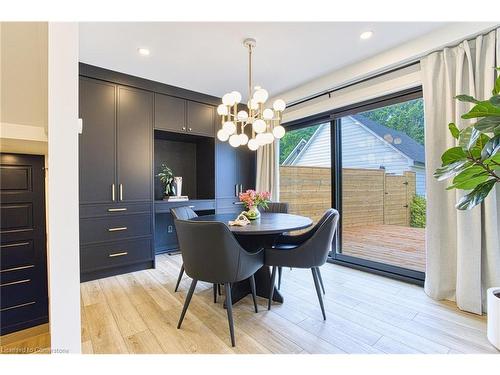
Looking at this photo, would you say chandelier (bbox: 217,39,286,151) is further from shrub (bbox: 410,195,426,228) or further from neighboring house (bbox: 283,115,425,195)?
shrub (bbox: 410,195,426,228)

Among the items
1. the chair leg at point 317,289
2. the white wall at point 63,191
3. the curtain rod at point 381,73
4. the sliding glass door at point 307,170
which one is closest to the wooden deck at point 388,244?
the sliding glass door at point 307,170

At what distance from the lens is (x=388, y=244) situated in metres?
3.01

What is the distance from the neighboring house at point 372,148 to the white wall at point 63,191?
10.1 ft

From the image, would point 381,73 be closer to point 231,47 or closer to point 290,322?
point 231,47

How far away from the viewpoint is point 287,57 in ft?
8.76

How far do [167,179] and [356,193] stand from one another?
9.40 ft

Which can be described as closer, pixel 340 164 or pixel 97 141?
pixel 97 141

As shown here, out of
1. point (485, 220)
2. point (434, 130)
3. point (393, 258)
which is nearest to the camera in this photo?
point (485, 220)

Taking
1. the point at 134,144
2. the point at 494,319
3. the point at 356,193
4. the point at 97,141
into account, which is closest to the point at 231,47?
the point at 134,144
